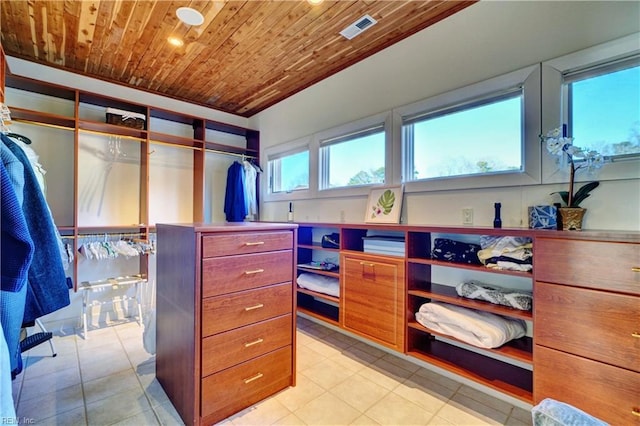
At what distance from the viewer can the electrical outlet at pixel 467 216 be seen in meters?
2.07

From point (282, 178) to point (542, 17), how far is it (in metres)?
3.11

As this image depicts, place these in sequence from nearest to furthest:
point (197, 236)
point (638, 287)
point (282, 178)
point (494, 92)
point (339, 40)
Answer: point (638, 287)
point (197, 236)
point (494, 92)
point (339, 40)
point (282, 178)

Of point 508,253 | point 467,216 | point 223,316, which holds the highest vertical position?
point 467,216

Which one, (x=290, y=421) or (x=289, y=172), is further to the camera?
(x=289, y=172)

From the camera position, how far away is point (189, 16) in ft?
7.21

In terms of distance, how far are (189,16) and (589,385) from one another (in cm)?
340

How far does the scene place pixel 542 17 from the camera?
1.78m

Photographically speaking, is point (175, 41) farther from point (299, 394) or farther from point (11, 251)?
point (299, 394)

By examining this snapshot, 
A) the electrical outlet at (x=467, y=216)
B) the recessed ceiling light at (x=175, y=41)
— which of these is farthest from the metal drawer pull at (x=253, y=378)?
the recessed ceiling light at (x=175, y=41)

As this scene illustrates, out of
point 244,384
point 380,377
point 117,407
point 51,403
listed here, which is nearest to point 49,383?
point 51,403

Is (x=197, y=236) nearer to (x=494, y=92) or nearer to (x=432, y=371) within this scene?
(x=432, y=371)

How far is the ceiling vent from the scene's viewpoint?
2.27 metres

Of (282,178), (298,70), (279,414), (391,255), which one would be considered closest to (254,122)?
(282,178)

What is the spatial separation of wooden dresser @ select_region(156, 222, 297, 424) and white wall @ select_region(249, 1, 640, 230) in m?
1.32
